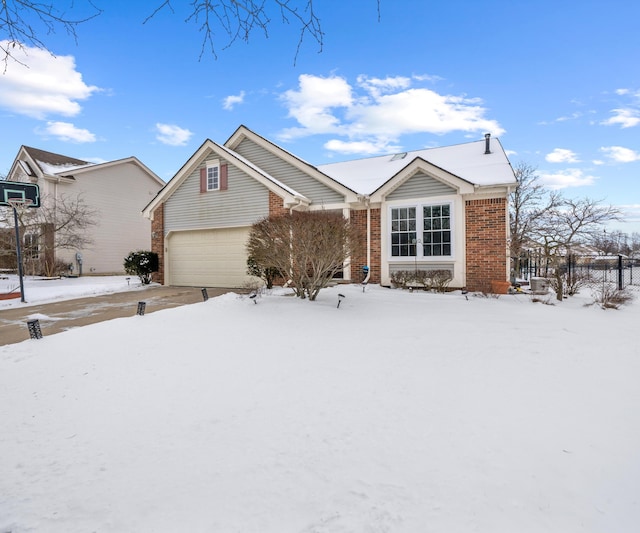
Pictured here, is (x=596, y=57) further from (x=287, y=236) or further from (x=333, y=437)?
(x=333, y=437)

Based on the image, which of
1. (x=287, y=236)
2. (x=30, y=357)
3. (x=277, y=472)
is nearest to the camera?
(x=277, y=472)

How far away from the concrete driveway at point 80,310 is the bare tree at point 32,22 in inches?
190

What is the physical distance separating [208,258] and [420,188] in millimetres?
8495

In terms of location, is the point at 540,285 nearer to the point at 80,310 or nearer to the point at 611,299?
the point at 611,299

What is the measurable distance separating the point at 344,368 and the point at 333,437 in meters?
1.44

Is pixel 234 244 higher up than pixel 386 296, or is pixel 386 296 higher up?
pixel 234 244

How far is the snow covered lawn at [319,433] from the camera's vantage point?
77.9 inches

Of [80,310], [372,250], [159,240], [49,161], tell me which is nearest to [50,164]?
[49,161]

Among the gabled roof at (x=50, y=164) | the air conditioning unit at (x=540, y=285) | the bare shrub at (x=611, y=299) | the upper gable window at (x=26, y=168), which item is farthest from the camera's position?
the upper gable window at (x=26, y=168)

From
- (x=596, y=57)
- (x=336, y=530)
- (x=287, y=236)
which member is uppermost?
(x=596, y=57)

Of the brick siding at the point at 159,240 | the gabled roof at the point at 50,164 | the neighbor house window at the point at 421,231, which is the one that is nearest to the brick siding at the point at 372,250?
the neighbor house window at the point at 421,231

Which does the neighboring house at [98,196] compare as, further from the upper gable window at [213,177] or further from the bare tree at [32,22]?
the bare tree at [32,22]

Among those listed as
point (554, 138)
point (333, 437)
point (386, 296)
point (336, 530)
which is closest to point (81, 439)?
point (333, 437)

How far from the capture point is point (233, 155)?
13195 mm
